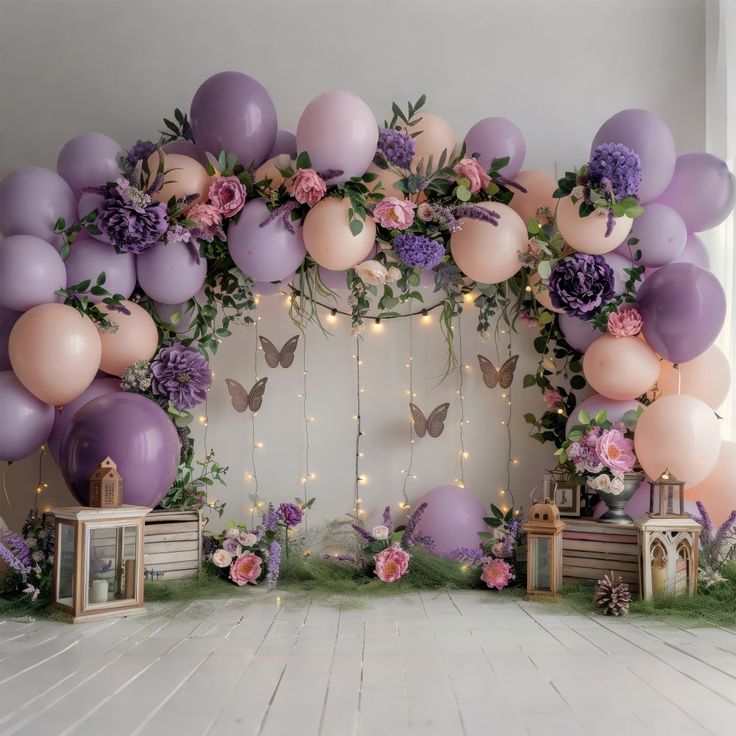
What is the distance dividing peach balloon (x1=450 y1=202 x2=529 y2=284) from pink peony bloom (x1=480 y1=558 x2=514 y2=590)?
1.04 metres

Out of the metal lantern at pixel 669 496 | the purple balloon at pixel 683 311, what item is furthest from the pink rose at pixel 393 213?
the metal lantern at pixel 669 496

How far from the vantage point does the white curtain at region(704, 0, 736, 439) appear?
3.51 meters

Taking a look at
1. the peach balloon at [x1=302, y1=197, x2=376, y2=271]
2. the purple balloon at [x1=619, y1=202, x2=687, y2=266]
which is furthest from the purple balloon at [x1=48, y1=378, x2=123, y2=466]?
the purple balloon at [x1=619, y1=202, x2=687, y2=266]

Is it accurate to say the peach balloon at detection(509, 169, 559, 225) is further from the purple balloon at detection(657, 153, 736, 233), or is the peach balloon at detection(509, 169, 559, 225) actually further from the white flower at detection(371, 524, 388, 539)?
the white flower at detection(371, 524, 388, 539)

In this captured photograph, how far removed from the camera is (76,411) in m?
2.94

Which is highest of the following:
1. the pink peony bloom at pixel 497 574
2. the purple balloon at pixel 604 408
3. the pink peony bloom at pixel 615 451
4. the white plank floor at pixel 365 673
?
the purple balloon at pixel 604 408

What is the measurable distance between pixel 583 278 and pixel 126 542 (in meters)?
1.77

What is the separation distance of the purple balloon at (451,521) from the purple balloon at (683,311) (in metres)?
0.94

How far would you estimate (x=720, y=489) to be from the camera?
308cm

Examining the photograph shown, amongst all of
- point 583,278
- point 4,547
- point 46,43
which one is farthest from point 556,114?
point 4,547

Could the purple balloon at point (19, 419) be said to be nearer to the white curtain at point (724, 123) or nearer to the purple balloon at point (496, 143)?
the purple balloon at point (496, 143)

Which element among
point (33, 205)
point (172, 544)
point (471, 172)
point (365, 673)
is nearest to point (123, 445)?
point (172, 544)

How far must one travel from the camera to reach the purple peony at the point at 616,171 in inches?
111

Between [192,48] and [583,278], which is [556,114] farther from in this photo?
[192,48]
